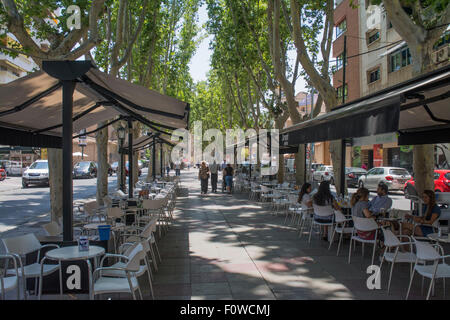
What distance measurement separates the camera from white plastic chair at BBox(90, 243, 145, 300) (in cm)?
418

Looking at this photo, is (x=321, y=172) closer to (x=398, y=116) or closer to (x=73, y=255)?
(x=398, y=116)

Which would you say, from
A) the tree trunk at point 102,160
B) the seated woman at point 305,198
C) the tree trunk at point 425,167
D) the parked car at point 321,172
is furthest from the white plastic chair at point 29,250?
the parked car at point 321,172

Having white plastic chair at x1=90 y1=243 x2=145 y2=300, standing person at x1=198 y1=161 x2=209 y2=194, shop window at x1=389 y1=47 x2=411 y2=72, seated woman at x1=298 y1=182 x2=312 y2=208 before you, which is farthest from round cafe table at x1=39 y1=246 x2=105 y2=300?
shop window at x1=389 y1=47 x2=411 y2=72

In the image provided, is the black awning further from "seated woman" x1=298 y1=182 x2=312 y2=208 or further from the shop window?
the shop window

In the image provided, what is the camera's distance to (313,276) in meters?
5.86

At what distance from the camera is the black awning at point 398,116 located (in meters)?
4.39

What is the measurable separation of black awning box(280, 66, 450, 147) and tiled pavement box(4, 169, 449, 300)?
2.08 m

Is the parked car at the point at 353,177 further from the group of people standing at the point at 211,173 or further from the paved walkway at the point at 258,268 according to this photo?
the paved walkway at the point at 258,268

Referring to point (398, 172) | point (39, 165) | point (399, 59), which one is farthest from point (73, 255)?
point (399, 59)

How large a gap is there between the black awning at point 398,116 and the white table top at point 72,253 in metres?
3.52

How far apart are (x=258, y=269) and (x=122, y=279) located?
8.09 ft

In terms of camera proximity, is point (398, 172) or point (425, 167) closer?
point (425, 167)

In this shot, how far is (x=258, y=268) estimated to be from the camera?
6.30 metres

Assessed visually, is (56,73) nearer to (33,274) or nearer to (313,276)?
(33,274)
